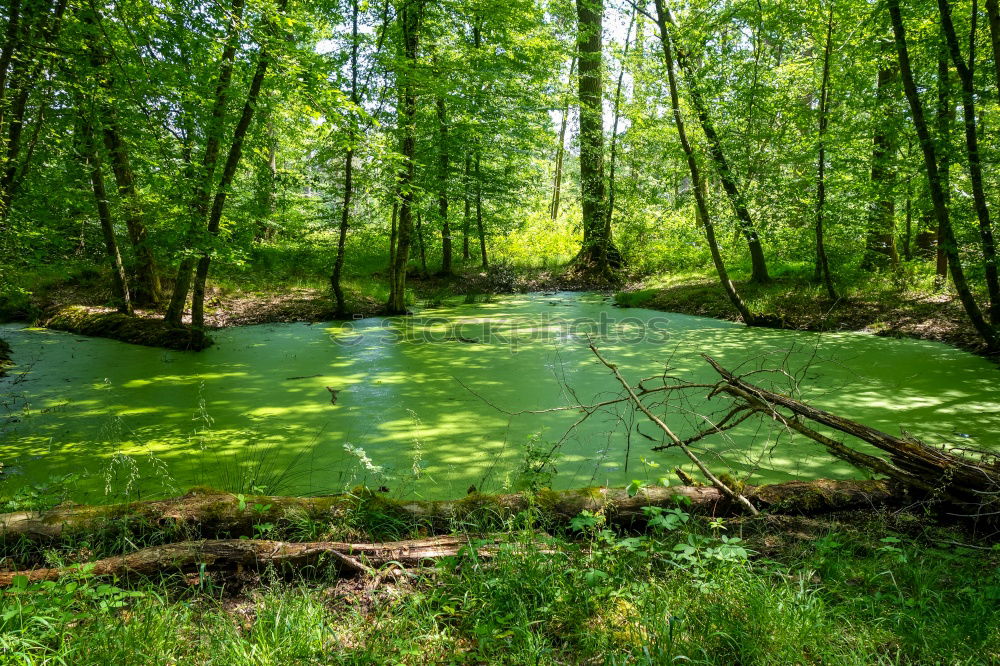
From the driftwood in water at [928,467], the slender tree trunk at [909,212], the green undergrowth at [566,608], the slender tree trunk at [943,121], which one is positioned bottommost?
the green undergrowth at [566,608]

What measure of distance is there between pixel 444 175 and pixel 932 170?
816 cm

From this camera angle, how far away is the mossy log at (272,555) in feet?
→ 5.92

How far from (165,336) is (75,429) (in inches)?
112

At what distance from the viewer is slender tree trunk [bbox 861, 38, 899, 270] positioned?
5.76 metres

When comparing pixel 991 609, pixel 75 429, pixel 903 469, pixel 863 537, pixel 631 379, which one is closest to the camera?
pixel 991 609

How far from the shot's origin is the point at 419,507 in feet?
7.33

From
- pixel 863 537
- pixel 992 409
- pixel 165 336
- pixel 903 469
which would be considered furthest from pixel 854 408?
pixel 165 336

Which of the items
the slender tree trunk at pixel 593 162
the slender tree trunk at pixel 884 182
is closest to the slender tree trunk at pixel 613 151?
the slender tree trunk at pixel 593 162

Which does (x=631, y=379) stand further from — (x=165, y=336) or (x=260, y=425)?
(x=165, y=336)

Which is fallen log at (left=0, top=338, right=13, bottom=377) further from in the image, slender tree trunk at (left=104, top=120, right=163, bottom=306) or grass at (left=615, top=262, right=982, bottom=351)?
grass at (left=615, top=262, right=982, bottom=351)

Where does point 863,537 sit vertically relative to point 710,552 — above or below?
below

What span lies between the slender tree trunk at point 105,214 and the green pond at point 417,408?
37.0 inches

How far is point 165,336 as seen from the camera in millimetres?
5984

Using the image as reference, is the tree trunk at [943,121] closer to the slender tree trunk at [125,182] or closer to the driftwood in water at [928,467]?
the driftwood in water at [928,467]
